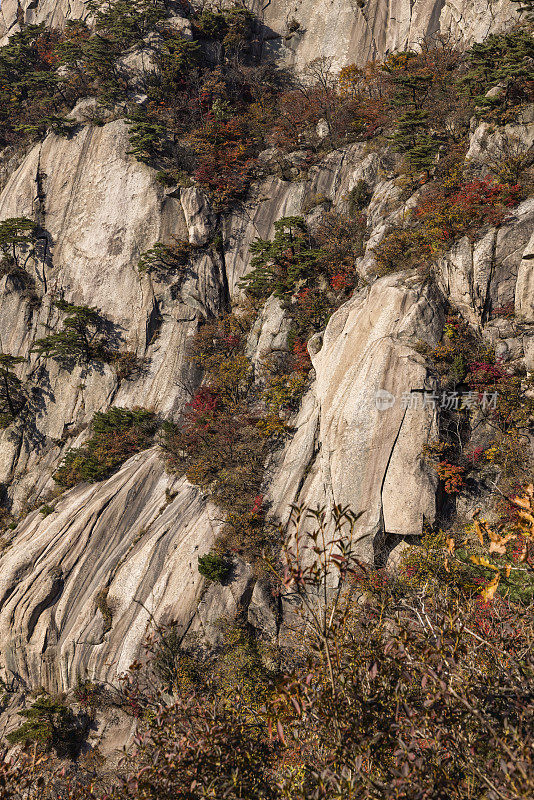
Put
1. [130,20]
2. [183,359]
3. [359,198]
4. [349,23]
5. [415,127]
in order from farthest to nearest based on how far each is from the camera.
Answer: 1. [349,23]
2. [130,20]
3. [183,359]
4. [359,198]
5. [415,127]

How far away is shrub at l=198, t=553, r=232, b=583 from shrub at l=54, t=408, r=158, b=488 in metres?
8.40

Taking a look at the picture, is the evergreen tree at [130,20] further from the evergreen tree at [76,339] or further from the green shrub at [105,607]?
the green shrub at [105,607]

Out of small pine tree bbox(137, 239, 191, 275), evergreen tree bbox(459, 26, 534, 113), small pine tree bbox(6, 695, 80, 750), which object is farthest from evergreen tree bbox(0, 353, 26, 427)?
evergreen tree bbox(459, 26, 534, 113)

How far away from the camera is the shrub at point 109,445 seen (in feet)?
69.8

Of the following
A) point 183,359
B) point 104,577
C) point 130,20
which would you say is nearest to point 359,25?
point 130,20

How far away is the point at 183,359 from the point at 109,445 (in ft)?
20.4

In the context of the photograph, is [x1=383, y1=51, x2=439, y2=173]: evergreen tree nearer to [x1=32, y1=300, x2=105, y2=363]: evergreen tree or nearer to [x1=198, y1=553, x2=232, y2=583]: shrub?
[x1=198, y1=553, x2=232, y2=583]: shrub

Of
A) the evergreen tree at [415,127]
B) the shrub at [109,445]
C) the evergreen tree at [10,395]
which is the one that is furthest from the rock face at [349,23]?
the evergreen tree at [10,395]

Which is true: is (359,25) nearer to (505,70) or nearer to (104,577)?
(505,70)

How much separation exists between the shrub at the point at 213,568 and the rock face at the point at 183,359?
470mm

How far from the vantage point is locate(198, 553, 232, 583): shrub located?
15.1m

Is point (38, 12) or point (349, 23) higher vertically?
point (38, 12)

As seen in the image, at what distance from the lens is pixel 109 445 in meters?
22.0

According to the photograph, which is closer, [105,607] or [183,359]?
[105,607]
